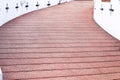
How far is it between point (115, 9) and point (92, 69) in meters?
2.17

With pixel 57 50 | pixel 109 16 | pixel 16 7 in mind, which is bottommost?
pixel 57 50

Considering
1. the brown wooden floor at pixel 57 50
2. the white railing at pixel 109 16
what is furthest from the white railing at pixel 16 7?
the white railing at pixel 109 16

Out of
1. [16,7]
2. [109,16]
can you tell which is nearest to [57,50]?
[109,16]

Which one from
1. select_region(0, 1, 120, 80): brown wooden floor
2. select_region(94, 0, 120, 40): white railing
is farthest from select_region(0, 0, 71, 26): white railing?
select_region(94, 0, 120, 40): white railing

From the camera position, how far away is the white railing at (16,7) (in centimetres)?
588

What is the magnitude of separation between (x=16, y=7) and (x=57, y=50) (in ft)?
8.28

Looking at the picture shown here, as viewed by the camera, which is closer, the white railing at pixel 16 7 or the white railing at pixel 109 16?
the white railing at pixel 109 16

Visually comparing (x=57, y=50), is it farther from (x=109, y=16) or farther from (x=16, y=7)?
(x=16, y=7)

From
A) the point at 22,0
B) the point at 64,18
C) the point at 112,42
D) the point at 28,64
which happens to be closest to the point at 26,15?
the point at 22,0

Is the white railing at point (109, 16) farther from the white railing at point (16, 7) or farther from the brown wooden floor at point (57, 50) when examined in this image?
the white railing at point (16, 7)

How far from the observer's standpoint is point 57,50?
184 inches

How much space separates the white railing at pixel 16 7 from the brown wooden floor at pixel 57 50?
0.17 metres

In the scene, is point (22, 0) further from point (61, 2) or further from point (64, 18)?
point (61, 2)

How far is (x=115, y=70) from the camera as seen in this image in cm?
405
